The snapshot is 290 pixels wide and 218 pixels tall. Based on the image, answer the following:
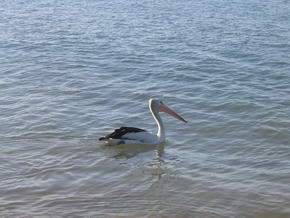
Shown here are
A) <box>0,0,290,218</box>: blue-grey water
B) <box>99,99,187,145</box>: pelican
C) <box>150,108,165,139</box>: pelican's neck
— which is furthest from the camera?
<box>150,108,165,139</box>: pelican's neck

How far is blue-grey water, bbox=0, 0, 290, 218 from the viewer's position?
7.46 meters

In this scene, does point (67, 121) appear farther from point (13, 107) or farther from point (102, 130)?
point (13, 107)

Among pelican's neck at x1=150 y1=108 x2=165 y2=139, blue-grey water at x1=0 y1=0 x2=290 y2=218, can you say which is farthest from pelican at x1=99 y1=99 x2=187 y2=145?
blue-grey water at x1=0 y1=0 x2=290 y2=218

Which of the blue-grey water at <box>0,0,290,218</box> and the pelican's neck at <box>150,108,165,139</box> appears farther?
the pelican's neck at <box>150,108,165,139</box>

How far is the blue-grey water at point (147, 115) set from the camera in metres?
7.46

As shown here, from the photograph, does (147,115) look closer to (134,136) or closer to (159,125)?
(159,125)

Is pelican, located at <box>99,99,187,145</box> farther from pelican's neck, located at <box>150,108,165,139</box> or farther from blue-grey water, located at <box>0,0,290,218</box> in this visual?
blue-grey water, located at <box>0,0,290,218</box>

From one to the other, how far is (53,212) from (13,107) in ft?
17.6

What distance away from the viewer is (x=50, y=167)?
864 centimetres

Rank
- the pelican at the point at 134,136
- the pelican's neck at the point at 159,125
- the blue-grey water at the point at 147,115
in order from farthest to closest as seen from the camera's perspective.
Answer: the pelican's neck at the point at 159,125
the pelican at the point at 134,136
the blue-grey water at the point at 147,115

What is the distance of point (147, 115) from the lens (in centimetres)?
1155

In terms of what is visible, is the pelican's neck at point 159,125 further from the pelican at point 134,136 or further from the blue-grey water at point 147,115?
the blue-grey water at point 147,115

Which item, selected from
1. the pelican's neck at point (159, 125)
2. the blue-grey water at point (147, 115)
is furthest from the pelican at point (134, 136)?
the blue-grey water at point (147, 115)

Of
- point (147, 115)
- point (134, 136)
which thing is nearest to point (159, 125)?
point (134, 136)
